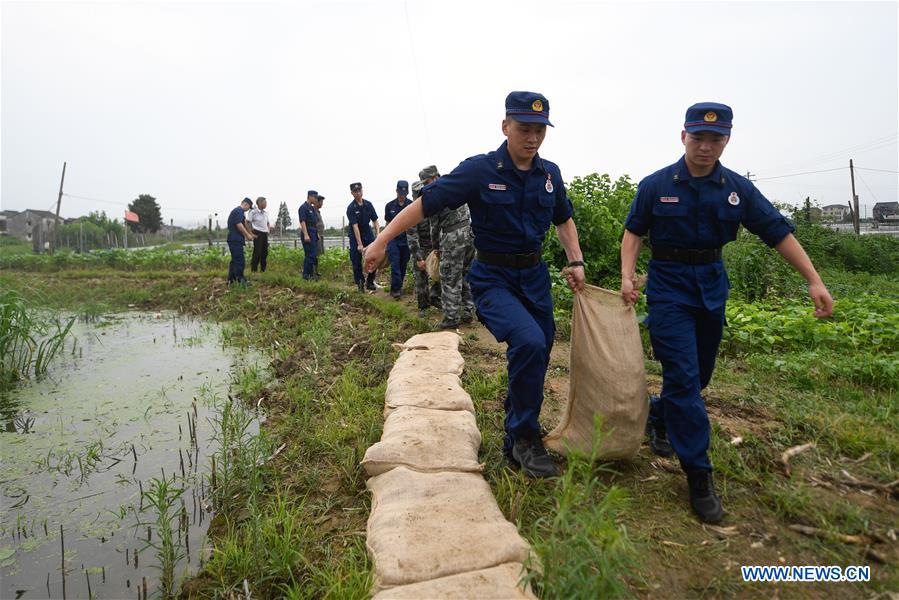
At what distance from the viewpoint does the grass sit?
6.31ft

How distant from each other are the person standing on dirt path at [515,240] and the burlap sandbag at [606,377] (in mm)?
153

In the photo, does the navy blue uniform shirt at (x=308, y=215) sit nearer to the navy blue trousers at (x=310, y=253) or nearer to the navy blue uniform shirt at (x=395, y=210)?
the navy blue trousers at (x=310, y=253)

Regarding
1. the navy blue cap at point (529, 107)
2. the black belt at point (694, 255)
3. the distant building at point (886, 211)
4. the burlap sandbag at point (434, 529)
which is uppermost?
the distant building at point (886, 211)

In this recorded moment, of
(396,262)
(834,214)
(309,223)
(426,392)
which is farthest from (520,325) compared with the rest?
(834,214)

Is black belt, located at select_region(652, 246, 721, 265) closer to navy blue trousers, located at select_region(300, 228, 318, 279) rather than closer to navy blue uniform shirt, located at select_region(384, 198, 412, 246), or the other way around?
navy blue uniform shirt, located at select_region(384, 198, 412, 246)

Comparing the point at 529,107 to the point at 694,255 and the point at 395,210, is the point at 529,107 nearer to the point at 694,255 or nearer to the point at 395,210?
the point at 694,255

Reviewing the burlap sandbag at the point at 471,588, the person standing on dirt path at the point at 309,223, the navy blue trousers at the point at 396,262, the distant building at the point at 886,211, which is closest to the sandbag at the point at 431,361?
the burlap sandbag at the point at 471,588

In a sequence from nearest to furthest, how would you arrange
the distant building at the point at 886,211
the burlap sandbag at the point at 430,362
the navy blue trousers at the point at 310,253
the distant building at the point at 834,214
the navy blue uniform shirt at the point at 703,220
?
the navy blue uniform shirt at the point at 703,220
the burlap sandbag at the point at 430,362
the navy blue trousers at the point at 310,253
the distant building at the point at 834,214
the distant building at the point at 886,211

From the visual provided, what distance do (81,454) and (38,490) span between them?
468mm

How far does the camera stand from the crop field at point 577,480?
1.97 meters

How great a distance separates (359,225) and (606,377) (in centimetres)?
702

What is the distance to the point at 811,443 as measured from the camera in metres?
2.88

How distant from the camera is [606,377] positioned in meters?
2.61

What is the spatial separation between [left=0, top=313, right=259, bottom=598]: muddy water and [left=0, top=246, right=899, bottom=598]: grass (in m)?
0.22
